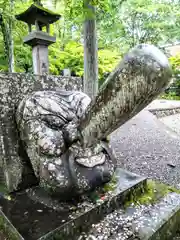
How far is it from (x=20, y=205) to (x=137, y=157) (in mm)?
2128

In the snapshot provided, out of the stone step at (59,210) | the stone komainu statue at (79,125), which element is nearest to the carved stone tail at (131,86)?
the stone komainu statue at (79,125)

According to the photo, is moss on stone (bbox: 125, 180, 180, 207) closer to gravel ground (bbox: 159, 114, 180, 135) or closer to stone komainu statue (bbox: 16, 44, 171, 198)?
stone komainu statue (bbox: 16, 44, 171, 198)

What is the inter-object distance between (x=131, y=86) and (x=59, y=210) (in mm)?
651

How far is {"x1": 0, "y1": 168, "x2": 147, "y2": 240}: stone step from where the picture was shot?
2.53ft

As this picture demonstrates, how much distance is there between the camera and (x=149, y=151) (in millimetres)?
3064

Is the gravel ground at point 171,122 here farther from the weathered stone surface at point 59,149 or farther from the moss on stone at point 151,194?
the weathered stone surface at point 59,149

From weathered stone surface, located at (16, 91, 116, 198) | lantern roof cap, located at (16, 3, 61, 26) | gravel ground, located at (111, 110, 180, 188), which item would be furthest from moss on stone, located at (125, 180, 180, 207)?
lantern roof cap, located at (16, 3, 61, 26)

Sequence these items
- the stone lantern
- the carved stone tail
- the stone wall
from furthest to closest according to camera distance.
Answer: the stone lantern < the stone wall < the carved stone tail

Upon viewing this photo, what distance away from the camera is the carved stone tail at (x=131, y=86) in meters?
0.59

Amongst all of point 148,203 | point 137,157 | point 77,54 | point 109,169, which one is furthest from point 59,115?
point 77,54

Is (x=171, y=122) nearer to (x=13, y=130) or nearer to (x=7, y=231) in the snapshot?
(x=13, y=130)

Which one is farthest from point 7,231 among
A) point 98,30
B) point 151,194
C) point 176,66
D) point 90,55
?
point 176,66

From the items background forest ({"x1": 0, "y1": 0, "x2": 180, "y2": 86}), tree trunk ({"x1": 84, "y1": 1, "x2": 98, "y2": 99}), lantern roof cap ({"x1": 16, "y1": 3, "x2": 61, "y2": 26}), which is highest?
background forest ({"x1": 0, "y1": 0, "x2": 180, "y2": 86})

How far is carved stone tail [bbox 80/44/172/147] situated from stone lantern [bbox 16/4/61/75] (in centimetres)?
244
